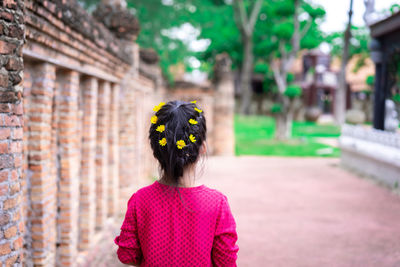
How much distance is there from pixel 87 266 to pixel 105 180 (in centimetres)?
136

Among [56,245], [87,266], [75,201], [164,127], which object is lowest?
[87,266]

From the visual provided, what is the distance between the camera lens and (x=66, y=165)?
418 centimetres

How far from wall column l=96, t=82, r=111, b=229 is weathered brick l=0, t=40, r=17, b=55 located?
298cm

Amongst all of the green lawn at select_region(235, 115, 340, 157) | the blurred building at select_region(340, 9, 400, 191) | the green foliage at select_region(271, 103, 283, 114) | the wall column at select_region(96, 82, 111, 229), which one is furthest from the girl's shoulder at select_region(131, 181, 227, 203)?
the green foliage at select_region(271, 103, 283, 114)

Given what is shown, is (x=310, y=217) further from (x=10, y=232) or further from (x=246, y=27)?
(x=246, y=27)

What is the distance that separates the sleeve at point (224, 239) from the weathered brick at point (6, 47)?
1.55m

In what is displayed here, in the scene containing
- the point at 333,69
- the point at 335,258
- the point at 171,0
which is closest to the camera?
the point at 335,258

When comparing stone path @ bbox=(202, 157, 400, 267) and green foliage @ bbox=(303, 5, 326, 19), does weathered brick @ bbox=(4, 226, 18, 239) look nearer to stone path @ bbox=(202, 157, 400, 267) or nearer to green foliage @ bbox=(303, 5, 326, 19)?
stone path @ bbox=(202, 157, 400, 267)

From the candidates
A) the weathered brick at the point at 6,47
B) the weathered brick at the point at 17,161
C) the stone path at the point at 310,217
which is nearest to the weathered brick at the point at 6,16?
the weathered brick at the point at 6,47

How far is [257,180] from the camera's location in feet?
31.9

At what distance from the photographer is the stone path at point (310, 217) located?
473cm

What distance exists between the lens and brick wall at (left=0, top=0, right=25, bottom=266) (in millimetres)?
2447

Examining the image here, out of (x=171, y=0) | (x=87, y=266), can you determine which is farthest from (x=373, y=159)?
(x=171, y=0)

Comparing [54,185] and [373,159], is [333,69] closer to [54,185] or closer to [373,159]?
[373,159]
